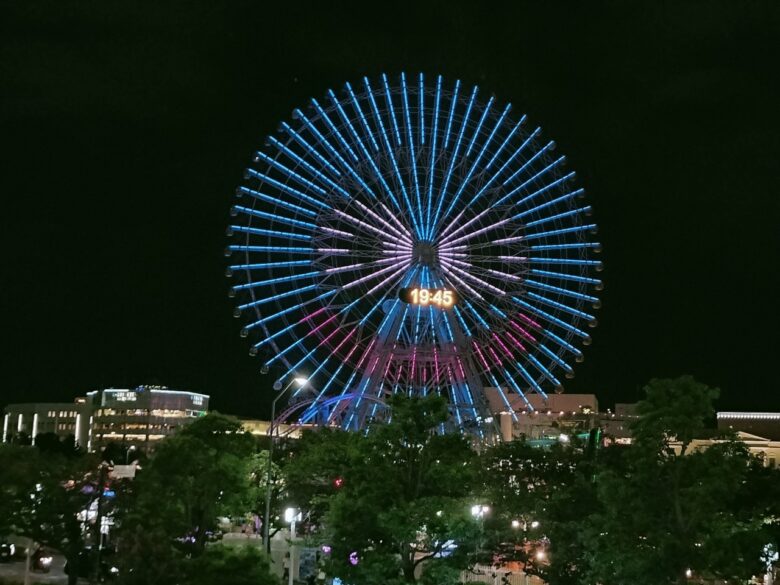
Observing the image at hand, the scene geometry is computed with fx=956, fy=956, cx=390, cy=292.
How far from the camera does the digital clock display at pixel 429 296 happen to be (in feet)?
191

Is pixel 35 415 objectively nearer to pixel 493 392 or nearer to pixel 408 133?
pixel 493 392

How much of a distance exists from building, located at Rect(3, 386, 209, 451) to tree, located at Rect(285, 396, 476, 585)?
423ft

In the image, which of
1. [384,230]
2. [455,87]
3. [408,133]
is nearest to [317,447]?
[384,230]

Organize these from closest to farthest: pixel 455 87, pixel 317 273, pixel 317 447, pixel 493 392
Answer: pixel 317 447 < pixel 317 273 < pixel 455 87 < pixel 493 392

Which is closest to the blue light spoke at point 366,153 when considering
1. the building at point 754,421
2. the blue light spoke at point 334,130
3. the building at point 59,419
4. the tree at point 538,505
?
the blue light spoke at point 334,130

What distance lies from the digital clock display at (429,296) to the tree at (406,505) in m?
27.1

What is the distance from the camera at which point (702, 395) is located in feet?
90.5

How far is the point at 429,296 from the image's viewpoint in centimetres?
5850

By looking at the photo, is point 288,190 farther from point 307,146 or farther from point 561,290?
point 561,290

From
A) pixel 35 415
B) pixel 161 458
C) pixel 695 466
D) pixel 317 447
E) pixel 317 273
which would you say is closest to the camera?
pixel 695 466

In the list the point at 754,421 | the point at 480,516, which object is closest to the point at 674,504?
the point at 480,516

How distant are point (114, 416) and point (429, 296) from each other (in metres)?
112

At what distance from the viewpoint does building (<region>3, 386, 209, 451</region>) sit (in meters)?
157

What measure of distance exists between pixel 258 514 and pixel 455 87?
30.3m
